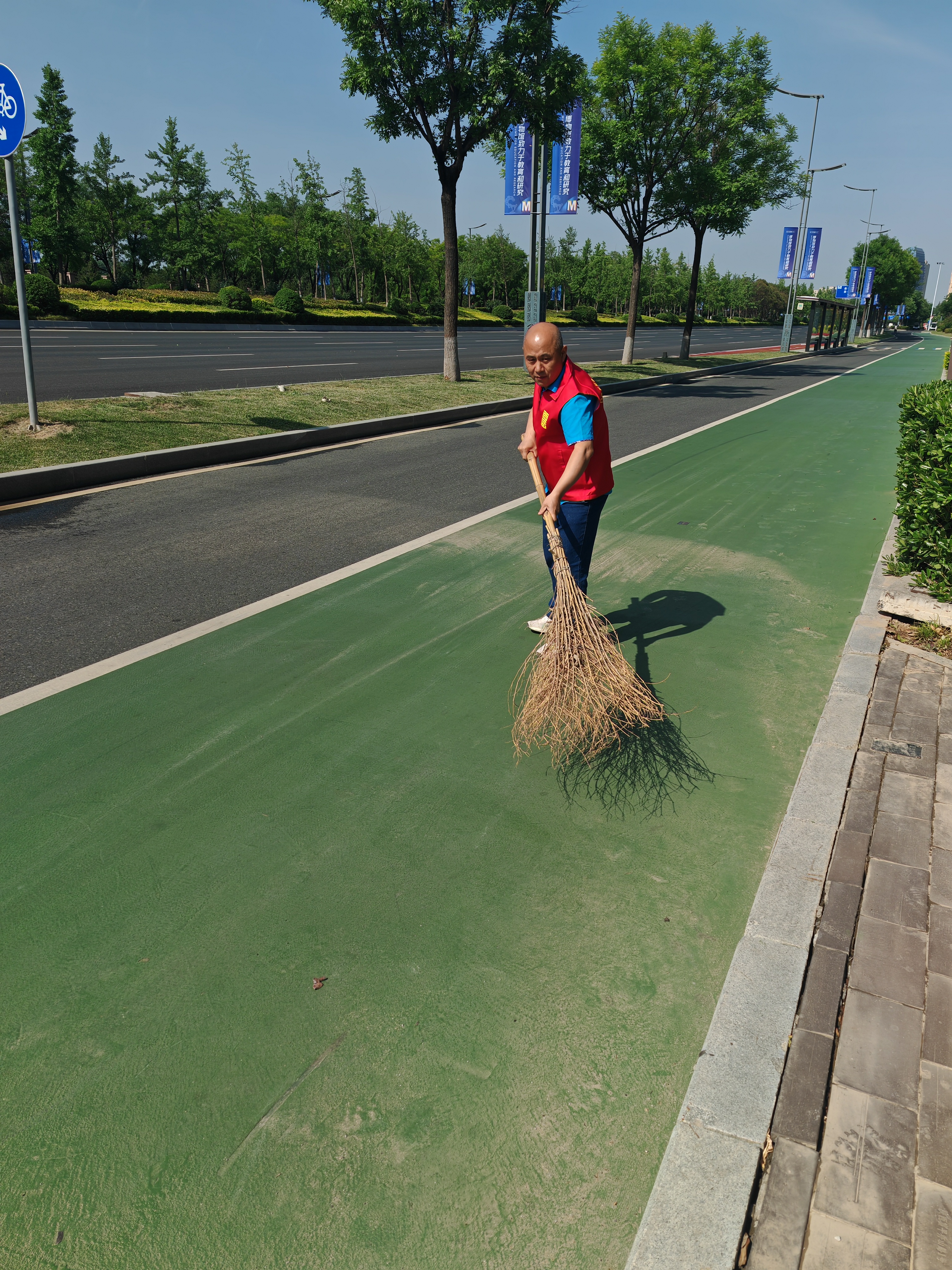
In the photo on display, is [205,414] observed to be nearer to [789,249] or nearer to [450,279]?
[450,279]

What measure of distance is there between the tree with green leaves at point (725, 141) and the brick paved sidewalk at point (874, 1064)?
25.7m

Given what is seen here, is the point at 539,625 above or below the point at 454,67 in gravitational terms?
below

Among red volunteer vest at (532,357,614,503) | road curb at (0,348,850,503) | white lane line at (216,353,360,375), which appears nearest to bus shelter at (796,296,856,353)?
white lane line at (216,353,360,375)

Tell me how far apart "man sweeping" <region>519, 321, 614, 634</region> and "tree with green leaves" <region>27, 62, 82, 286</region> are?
51.9m

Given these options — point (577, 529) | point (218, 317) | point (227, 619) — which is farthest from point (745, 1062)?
point (218, 317)

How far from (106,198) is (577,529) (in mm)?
59577

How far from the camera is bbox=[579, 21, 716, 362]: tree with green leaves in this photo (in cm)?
2302

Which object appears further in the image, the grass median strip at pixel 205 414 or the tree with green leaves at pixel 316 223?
the tree with green leaves at pixel 316 223

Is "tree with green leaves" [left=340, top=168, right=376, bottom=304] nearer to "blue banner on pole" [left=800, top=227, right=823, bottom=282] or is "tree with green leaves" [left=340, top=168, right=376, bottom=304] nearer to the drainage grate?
"blue banner on pole" [left=800, top=227, right=823, bottom=282]

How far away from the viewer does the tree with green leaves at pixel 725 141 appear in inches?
939

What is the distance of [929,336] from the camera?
326ft

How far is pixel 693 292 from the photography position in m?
30.8

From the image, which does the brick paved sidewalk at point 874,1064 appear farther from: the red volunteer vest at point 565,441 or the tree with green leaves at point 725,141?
the tree with green leaves at point 725,141

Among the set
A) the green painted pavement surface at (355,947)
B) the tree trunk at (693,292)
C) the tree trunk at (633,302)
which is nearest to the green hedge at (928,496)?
the green painted pavement surface at (355,947)
